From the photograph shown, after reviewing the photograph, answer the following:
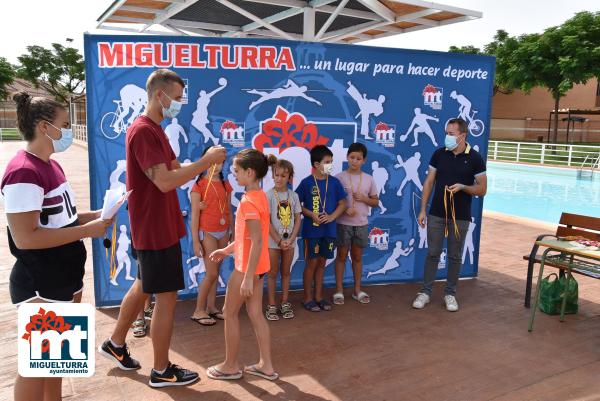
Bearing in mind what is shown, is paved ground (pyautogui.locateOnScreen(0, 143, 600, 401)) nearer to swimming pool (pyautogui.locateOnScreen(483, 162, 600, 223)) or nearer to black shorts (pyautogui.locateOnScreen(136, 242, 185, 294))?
black shorts (pyautogui.locateOnScreen(136, 242, 185, 294))

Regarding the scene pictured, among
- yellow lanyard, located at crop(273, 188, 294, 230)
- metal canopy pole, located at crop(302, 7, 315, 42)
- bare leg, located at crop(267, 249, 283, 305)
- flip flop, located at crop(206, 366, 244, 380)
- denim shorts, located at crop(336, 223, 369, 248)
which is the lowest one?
flip flop, located at crop(206, 366, 244, 380)

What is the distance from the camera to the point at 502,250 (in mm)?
7238

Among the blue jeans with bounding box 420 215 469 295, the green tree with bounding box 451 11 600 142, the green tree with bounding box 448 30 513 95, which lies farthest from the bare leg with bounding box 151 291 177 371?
the green tree with bounding box 448 30 513 95

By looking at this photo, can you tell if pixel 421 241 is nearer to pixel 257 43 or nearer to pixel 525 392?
pixel 525 392

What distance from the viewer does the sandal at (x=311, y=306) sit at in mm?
4727

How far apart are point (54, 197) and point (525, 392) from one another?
127 inches

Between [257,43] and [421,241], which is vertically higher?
[257,43]

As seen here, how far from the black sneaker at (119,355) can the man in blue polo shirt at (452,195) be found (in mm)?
2808

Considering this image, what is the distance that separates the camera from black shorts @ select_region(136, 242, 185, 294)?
119 inches

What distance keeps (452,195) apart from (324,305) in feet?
5.52

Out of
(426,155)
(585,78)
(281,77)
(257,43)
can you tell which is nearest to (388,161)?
(426,155)

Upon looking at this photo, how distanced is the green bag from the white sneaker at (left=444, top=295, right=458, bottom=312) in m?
0.86

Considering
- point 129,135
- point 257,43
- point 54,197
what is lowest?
point 54,197

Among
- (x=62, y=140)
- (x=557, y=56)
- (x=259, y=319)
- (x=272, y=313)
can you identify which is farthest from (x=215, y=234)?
(x=557, y=56)
